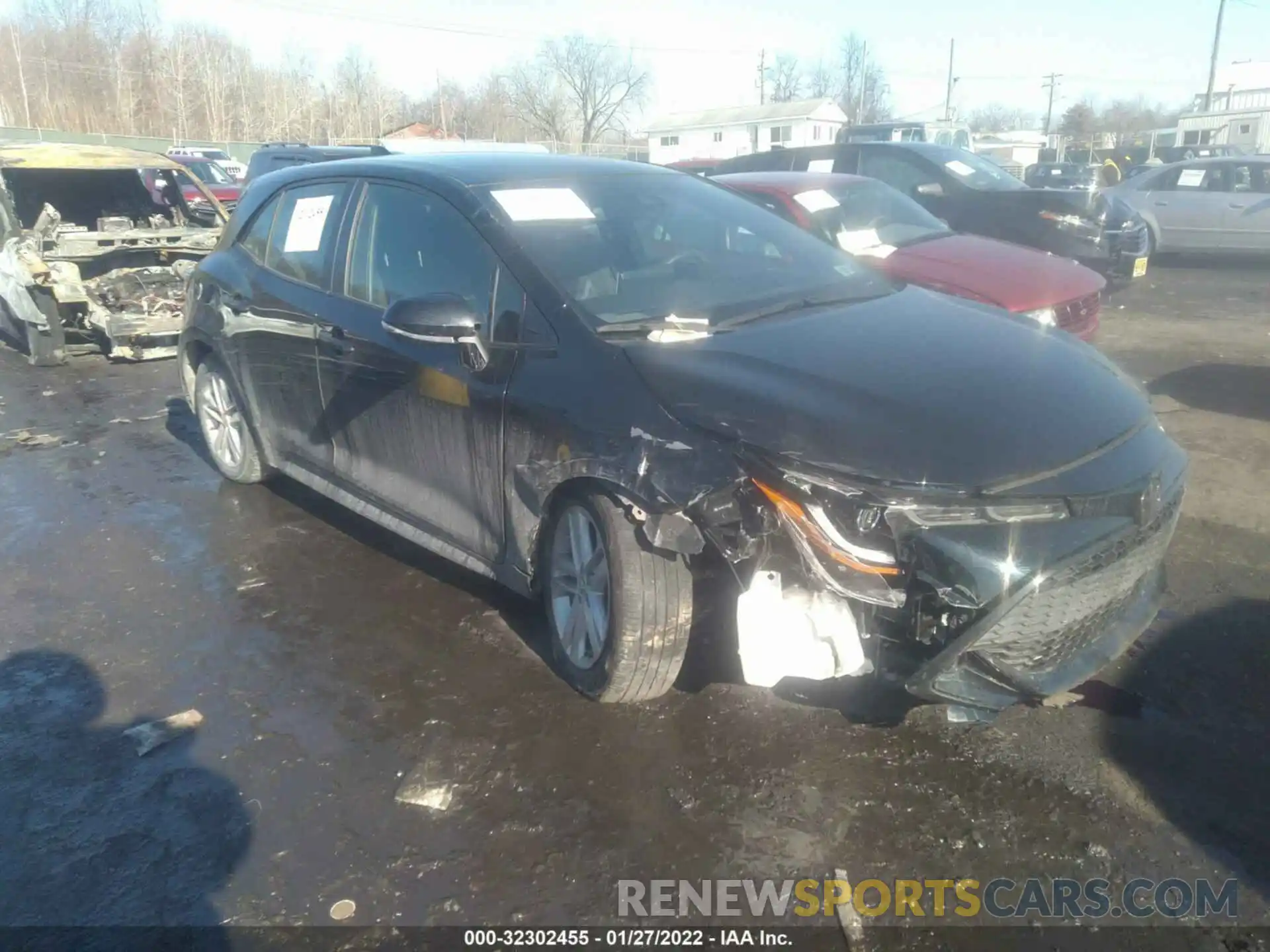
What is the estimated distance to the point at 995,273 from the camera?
620 cm

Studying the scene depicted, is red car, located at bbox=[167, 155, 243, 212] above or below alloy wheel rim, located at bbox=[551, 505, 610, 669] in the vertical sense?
above

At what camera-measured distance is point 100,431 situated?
23.1ft

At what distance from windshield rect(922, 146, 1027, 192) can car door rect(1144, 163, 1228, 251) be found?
5.16 meters

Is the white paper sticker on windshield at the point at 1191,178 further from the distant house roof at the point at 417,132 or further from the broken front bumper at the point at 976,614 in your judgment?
the distant house roof at the point at 417,132

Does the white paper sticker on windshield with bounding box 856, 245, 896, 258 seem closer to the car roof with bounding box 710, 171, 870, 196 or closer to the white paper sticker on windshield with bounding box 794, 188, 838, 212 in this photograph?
the white paper sticker on windshield with bounding box 794, 188, 838, 212

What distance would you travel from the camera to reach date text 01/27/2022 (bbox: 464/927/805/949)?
236 centimetres

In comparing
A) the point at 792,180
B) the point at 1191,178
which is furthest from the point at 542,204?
the point at 1191,178

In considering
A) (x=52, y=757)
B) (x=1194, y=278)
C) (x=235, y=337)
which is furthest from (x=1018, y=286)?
(x=1194, y=278)

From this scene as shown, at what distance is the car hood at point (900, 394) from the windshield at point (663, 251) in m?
0.28

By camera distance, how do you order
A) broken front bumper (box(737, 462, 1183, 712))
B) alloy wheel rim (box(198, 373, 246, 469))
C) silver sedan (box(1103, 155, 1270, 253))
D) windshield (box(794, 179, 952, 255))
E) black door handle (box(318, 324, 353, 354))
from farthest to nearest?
silver sedan (box(1103, 155, 1270, 253))
windshield (box(794, 179, 952, 255))
alloy wheel rim (box(198, 373, 246, 469))
black door handle (box(318, 324, 353, 354))
broken front bumper (box(737, 462, 1183, 712))

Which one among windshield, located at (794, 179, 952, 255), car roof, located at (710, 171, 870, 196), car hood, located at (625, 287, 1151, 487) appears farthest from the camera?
car roof, located at (710, 171, 870, 196)

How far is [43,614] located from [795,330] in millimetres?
3410

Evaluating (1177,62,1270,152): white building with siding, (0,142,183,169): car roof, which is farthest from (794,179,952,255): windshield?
(1177,62,1270,152): white building with siding

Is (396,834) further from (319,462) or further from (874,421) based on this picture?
(319,462)
